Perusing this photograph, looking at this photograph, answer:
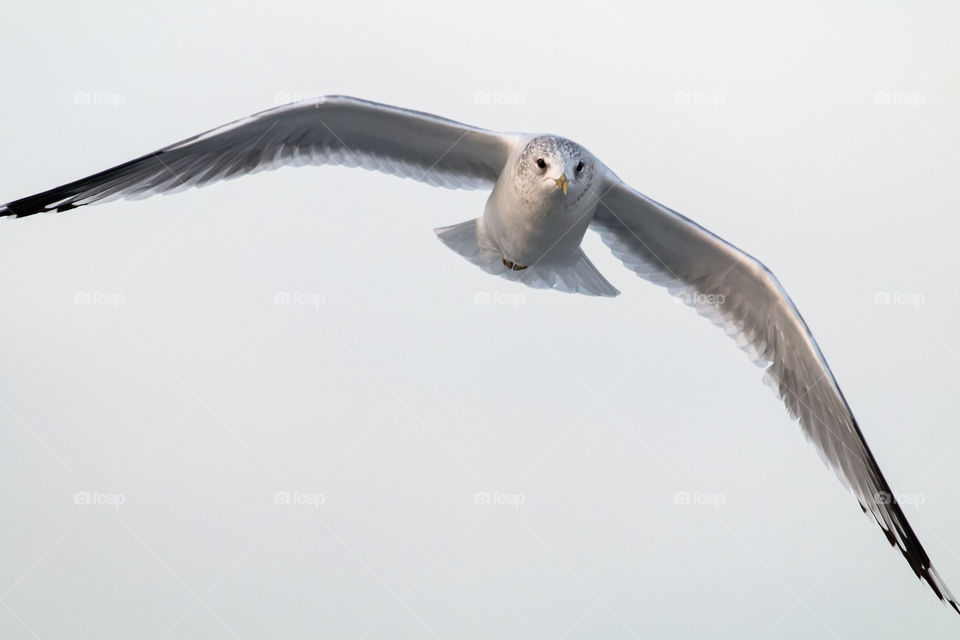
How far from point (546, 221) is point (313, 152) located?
1.41 meters

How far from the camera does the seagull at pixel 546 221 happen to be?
16.0ft

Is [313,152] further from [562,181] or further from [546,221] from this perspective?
[562,181]

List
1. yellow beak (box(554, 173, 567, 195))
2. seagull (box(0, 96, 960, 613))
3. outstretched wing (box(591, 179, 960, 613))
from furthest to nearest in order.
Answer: outstretched wing (box(591, 179, 960, 613)) → seagull (box(0, 96, 960, 613)) → yellow beak (box(554, 173, 567, 195))

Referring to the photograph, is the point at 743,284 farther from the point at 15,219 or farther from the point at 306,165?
the point at 15,219

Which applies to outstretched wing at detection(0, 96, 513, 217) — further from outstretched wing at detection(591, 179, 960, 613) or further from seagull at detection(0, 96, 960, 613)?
outstretched wing at detection(591, 179, 960, 613)

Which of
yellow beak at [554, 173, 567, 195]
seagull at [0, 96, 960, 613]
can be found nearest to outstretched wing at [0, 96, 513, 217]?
seagull at [0, 96, 960, 613]

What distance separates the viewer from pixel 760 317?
18.0 ft

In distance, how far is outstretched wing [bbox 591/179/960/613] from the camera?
Answer: 205 inches

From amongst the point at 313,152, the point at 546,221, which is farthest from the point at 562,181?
the point at 313,152

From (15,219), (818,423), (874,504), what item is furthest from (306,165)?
(874,504)

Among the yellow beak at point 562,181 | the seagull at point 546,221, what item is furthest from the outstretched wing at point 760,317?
the yellow beak at point 562,181

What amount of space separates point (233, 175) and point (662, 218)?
2202 millimetres

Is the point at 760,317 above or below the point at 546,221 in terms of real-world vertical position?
below

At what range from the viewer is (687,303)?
18.5ft
